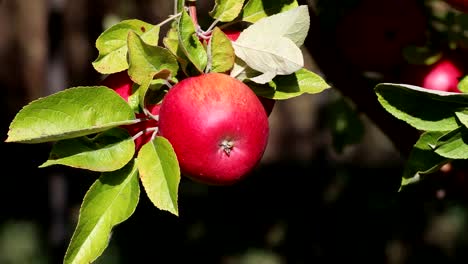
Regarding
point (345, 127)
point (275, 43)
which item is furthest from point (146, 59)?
point (345, 127)

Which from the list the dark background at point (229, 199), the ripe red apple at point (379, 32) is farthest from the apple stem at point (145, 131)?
the dark background at point (229, 199)

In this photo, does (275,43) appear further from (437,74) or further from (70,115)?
(437,74)

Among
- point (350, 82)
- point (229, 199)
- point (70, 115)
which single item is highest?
point (70, 115)

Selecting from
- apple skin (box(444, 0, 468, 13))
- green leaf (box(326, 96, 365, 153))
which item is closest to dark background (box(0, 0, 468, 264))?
green leaf (box(326, 96, 365, 153))

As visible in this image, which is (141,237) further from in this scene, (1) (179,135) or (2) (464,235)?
(1) (179,135)

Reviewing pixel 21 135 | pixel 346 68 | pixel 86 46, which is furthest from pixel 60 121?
pixel 86 46

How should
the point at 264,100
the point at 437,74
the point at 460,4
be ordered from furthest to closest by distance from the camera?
the point at 437,74 → the point at 460,4 → the point at 264,100
